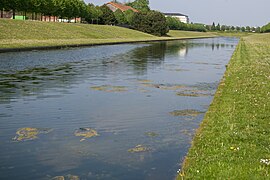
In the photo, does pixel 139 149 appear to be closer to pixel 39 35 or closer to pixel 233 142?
pixel 233 142

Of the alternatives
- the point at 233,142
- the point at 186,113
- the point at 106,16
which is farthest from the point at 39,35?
the point at 106,16

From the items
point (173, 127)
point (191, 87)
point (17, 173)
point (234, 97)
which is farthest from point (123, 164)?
point (191, 87)

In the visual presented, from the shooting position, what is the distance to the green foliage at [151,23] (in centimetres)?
12119

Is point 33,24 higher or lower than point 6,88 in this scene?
higher

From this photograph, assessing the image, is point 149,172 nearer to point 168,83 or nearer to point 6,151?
point 6,151

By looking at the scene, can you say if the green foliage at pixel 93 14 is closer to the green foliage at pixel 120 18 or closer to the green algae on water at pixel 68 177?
the green foliage at pixel 120 18

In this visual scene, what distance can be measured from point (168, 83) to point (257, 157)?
40.1 ft

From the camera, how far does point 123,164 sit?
7.60m

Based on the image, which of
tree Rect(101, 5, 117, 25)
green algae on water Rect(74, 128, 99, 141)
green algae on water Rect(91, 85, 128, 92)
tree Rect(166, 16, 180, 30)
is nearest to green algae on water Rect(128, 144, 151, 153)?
green algae on water Rect(74, 128, 99, 141)

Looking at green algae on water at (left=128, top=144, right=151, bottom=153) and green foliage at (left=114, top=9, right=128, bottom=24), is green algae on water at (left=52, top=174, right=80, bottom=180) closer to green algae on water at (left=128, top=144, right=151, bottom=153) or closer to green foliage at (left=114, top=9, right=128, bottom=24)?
green algae on water at (left=128, top=144, right=151, bottom=153)

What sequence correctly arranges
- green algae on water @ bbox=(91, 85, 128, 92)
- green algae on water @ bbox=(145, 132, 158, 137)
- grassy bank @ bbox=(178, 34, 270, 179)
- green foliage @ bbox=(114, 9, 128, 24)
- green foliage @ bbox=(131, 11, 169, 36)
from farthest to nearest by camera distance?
1. green foliage @ bbox=(114, 9, 128, 24)
2. green foliage @ bbox=(131, 11, 169, 36)
3. green algae on water @ bbox=(91, 85, 128, 92)
4. green algae on water @ bbox=(145, 132, 158, 137)
5. grassy bank @ bbox=(178, 34, 270, 179)

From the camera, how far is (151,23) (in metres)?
121

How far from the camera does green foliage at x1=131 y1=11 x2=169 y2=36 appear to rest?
121188mm

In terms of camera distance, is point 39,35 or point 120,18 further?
point 120,18
